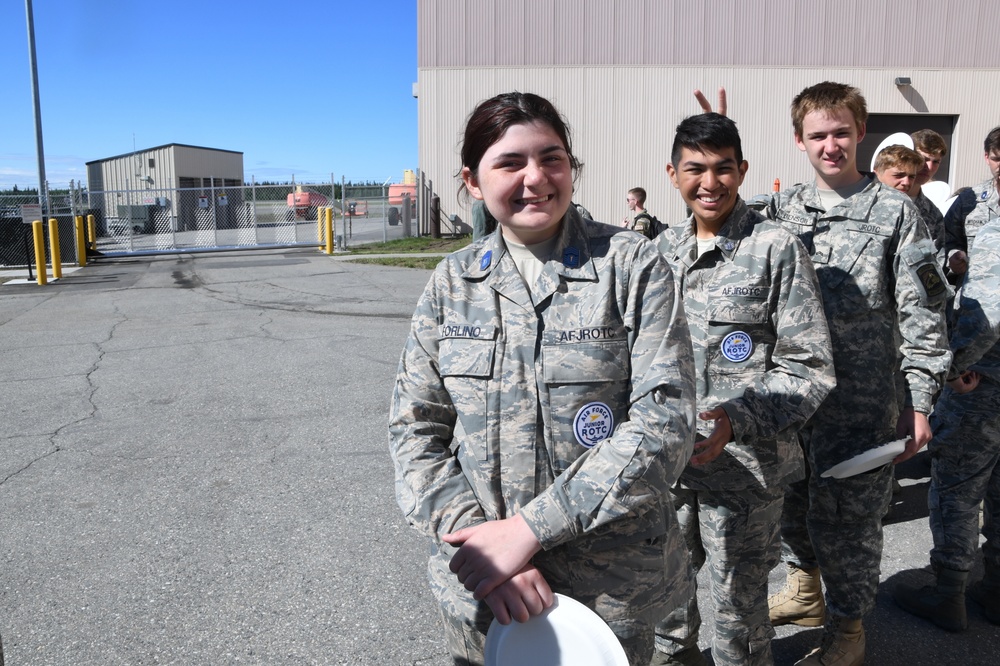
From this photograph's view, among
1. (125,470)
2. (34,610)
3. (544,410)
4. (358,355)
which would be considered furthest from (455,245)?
(544,410)

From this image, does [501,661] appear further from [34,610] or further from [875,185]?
[34,610]

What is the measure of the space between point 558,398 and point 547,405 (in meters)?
0.03

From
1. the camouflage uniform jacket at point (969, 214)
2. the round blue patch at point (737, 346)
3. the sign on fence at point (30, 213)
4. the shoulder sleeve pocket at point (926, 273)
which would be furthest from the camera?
the sign on fence at point (30, 213)

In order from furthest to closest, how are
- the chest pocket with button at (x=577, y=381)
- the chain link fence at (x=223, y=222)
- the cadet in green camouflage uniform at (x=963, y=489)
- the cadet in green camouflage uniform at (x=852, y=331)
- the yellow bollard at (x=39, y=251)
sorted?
1. the chain link fence at (x=223, y=222)
2. the yellow bollard at (x=39, y=251)
3. the cadet in green camouflage uniform at (x=963, y=489)
4. the cadet in green camouflage uniform at (x=852, y=331)
5. the chest pocket with button at (x=577, y=381)

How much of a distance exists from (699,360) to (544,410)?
104 cm

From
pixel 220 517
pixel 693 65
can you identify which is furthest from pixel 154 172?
pixel 220 517

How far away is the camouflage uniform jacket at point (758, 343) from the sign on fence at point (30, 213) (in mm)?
17162

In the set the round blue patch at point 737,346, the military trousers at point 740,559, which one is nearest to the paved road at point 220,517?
the military trousers at point 740,559

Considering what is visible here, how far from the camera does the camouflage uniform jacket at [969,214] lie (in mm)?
4047

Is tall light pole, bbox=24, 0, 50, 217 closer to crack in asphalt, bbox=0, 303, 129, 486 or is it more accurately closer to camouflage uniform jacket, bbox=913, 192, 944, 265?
crack in asphalt, bbox=0, 303, 129, 486

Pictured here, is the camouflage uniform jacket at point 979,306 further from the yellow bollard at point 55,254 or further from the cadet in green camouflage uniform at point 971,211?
the yellow bollard at point 55,254

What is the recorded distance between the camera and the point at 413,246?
22188 mm

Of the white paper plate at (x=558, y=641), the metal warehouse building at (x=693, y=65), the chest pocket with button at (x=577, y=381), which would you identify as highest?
the metal warehouse building at (x=693, y=65)

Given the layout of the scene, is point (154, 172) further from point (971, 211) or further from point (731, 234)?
point (731, 234)
